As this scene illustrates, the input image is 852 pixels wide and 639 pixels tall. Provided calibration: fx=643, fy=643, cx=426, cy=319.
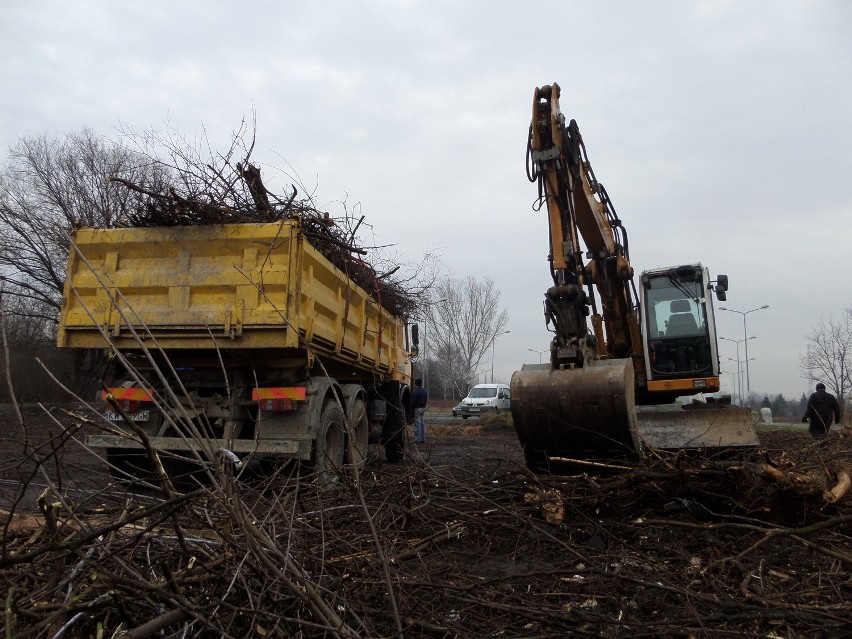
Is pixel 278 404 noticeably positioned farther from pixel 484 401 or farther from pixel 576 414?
pixel 484 401

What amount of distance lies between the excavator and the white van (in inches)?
633

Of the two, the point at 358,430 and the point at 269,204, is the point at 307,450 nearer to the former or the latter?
the point at 358,430

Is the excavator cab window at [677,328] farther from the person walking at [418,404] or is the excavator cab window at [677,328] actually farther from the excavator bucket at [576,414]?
the person walking at [418,404]

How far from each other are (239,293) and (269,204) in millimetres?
→ 1495

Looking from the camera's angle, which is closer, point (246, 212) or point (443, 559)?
point (443, 559)

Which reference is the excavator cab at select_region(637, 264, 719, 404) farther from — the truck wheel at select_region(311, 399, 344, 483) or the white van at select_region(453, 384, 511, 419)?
the white van at select_region(453, 384, 511, 419)

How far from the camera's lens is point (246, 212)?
6762mm

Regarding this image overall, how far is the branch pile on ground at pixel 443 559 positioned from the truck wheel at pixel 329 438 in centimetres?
75

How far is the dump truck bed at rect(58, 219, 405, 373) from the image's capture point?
19.6 ft

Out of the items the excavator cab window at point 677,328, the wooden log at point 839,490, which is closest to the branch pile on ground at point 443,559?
the wooden log at point 839,490

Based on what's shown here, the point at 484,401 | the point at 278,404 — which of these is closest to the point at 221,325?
the point at 278,404

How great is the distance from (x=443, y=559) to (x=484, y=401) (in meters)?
21.9

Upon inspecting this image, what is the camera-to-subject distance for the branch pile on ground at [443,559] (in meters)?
2.33

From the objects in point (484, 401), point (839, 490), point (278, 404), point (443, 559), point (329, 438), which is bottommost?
point (443, 559)
